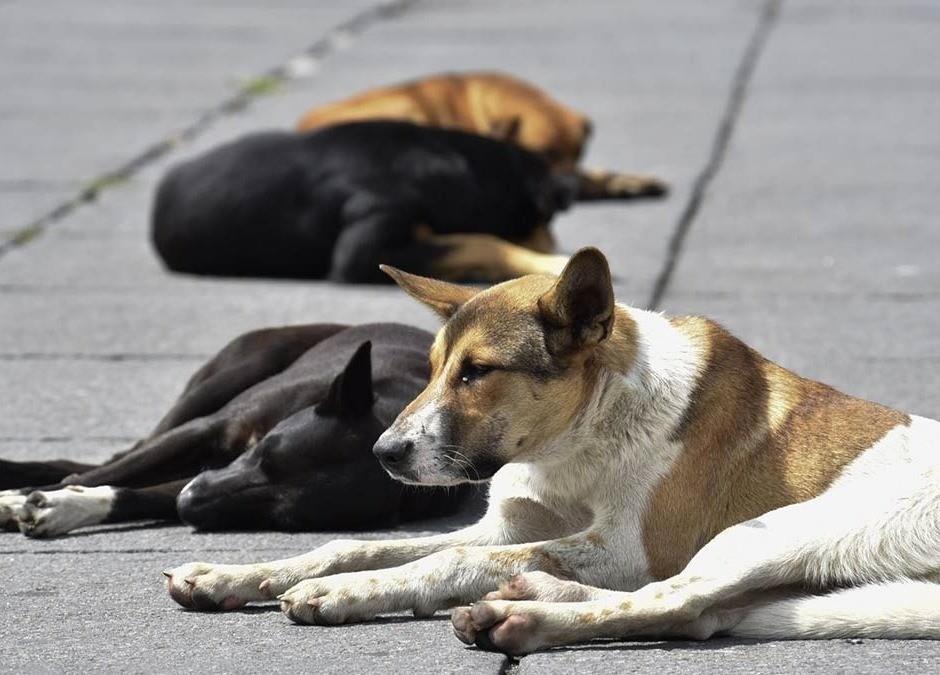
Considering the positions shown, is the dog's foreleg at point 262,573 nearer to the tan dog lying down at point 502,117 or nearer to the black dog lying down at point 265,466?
the black dog lying down at point 265,466

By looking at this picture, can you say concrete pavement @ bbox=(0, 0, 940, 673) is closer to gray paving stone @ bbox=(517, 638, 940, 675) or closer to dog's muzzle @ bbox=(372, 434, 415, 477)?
gray paving stone @ bbox=(517, 638, 940, 675)

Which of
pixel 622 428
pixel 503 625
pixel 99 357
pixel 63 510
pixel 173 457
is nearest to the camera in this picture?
pixel 503 625

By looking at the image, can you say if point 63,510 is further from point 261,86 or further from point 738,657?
point 261,86

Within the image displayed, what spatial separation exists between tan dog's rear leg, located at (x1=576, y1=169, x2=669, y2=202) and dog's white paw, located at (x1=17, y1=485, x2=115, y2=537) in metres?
6.47

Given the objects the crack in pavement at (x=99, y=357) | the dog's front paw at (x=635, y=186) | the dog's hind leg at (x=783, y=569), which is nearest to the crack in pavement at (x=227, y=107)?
the crack in pavement at (x=99, y=357)

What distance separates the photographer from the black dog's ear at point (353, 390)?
615cm

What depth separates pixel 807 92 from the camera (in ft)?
52.2

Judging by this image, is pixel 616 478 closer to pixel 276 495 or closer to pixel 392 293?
pixel 276 495

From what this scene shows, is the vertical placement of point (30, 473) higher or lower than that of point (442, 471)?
lower

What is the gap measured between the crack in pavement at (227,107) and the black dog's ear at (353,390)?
5414 mm

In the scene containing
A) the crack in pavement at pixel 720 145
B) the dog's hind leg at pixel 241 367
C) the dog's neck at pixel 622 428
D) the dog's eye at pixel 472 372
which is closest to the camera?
the dog's eye at pixel 472 372

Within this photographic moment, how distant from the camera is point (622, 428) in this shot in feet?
17.4

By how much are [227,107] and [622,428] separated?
10.8 m

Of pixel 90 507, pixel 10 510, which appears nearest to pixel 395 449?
pixel 90 507
